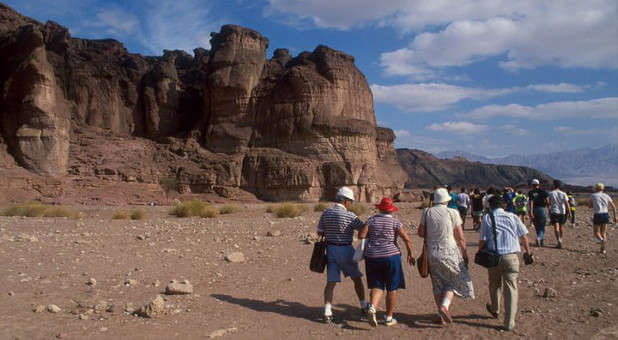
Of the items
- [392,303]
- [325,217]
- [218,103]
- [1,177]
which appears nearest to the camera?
[392,303]

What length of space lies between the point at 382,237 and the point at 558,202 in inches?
313

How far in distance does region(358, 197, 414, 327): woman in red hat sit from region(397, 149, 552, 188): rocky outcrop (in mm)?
120285

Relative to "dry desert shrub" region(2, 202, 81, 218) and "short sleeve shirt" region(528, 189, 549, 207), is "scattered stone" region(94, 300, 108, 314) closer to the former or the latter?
"short sleeve shirt" region(528, 189, 549, 207)

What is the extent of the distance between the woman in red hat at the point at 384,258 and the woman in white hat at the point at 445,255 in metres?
0.32

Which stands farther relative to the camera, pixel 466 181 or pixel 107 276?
pixel 466 181

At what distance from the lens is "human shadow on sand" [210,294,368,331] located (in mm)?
6086

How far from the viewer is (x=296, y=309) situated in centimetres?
648

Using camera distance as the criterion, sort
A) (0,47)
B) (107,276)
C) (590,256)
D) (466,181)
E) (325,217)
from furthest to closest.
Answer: (466,181) < (0,47) < (590,256) < (107,276) < (325,217)

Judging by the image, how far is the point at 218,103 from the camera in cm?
4775

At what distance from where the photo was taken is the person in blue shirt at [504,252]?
A: 5.48m

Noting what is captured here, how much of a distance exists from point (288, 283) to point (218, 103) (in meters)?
41.9

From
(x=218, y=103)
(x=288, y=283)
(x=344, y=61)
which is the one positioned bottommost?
(x=288, y=283)

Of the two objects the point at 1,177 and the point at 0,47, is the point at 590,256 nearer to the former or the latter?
the point at 1,177

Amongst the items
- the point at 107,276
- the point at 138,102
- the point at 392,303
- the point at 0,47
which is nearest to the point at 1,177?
the point at 0,47
